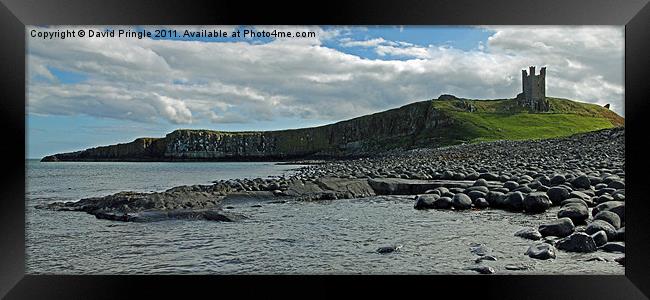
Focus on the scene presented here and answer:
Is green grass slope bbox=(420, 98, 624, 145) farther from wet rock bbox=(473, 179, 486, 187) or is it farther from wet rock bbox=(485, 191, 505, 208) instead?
wet rock bbox=(485, 191, 505, 208)

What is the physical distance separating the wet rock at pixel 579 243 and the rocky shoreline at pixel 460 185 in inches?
9.9

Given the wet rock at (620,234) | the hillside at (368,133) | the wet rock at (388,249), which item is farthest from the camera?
the hillside at (368,133)

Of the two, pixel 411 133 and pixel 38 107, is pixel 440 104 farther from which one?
pixel 38 107

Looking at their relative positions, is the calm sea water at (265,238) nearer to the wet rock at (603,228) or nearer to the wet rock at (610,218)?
the wet rock at (603,228)

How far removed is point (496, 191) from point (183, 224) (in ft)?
11.2

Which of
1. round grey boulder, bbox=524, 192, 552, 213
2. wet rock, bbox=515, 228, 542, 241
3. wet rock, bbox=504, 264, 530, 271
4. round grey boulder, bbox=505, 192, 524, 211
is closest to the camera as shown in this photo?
wet rock, bbox=504, 264, 530, 271

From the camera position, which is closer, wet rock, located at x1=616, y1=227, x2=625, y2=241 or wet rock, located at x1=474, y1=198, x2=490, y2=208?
Answer: wet rock, located at x1=616, y1=227, x2=625, y2=241

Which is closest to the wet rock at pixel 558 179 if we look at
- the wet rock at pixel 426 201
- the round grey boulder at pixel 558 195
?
the round grey boulder at pixel 558 195

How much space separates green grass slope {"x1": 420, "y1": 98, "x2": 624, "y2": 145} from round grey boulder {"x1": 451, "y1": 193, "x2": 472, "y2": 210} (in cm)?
74

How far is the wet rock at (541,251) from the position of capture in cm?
397

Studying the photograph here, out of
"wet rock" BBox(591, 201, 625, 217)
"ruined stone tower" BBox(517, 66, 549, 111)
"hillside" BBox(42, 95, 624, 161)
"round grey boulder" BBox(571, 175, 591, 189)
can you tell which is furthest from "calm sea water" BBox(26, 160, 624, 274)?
"ruined stone tower" BBox(517, 66, 549, 111)

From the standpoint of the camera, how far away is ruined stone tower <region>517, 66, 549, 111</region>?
516 cm
